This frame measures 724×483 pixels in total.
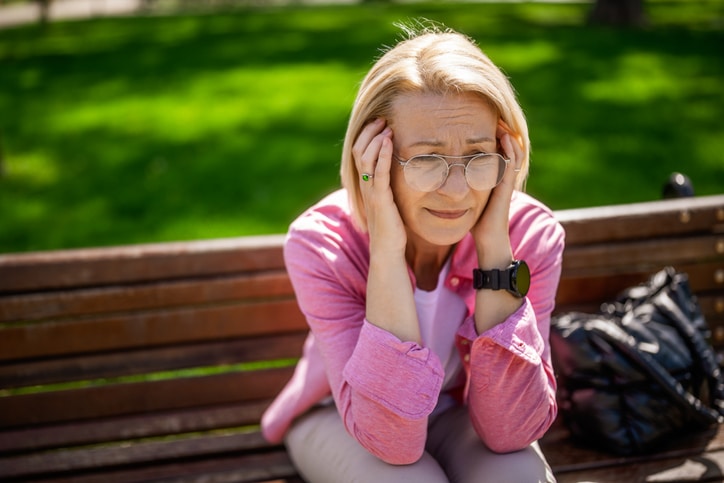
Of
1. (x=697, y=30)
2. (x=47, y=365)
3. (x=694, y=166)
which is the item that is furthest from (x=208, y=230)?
(x=697, y=30)

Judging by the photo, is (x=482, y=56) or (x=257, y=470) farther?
(x=257, y=470)

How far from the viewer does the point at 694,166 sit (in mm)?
6500

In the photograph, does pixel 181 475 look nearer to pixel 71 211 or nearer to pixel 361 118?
pixel 361 118

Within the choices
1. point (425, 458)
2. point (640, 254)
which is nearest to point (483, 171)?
point (425, 458)

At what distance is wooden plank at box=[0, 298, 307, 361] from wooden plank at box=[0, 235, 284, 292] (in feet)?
0.44

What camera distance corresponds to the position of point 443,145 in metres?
2.48

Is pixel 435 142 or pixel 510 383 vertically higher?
pixel 435 142

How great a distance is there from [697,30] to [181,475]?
1153 cm

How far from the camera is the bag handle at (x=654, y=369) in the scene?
299cm

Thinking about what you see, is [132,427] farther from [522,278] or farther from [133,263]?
[522,278]

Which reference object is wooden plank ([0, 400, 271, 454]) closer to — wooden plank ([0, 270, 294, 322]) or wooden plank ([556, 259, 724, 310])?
wooden plank ([0, 270, 294, 322])

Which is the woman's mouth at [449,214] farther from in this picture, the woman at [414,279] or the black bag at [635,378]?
the black bag at [635,378]

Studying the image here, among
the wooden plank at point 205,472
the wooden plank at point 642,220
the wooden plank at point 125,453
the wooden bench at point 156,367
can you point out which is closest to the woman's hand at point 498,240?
the wooden bench at point 156,367

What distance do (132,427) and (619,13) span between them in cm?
1183
